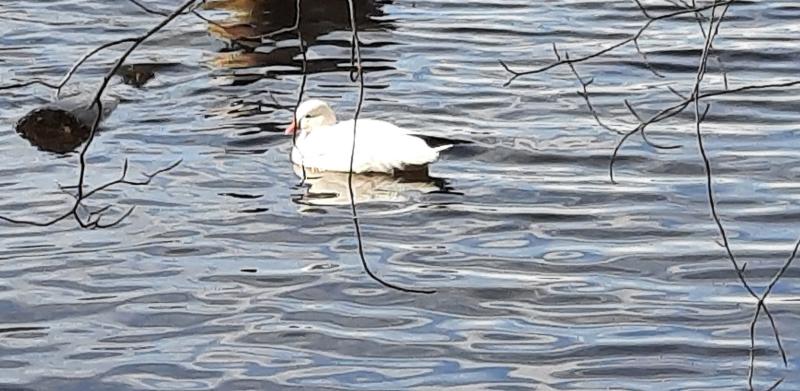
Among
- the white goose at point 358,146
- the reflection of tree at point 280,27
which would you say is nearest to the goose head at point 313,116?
the white goose at point 358,146

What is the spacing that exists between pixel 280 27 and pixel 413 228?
5.23m

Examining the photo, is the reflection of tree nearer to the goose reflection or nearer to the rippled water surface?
the rippled water surface

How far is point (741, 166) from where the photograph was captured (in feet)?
29.1

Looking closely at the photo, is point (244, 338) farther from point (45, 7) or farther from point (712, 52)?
point (45, 7)

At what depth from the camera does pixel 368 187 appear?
28.4 ft

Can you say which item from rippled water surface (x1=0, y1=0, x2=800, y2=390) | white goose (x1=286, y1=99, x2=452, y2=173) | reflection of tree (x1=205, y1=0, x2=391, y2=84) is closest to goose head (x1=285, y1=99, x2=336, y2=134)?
white goose (x1=286, y1=99, x2=452, y2=173)

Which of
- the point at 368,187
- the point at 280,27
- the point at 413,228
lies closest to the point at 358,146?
the point at 368,187

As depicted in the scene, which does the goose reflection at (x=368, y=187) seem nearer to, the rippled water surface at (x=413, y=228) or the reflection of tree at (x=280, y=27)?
the rippled water surface at (x=413, y=228)

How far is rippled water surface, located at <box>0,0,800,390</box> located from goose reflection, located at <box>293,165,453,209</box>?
2 centimetres

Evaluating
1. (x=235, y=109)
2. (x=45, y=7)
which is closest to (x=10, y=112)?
(x=235, y=109)

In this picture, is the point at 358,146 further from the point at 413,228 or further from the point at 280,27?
the point at 280,27

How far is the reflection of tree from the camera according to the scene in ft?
37.9

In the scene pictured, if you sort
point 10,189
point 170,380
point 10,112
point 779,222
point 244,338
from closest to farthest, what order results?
point 170,380 < point 244,338 < point 779,222 < point 10,189 < point 10,112

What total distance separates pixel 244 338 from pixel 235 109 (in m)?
3.86
